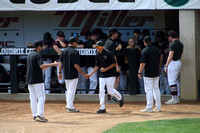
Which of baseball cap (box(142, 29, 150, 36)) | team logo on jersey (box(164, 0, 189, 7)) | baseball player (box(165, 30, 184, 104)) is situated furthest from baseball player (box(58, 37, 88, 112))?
baseball cap (box(142, 29, 150, 36))

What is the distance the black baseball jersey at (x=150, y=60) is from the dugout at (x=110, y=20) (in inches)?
81.9

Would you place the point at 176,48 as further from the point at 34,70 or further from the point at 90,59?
the point at 34,70

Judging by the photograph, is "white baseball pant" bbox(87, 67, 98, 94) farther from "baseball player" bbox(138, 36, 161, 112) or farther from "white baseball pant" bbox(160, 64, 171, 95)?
"baseball player" bbox(138, 36, 161, 112)

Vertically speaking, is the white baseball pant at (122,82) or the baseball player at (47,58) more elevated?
the baseball player at (47,58)

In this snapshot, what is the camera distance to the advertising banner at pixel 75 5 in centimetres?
1126

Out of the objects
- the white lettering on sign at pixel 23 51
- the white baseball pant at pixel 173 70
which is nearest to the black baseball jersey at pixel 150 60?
the white baseball pant at pixel 173 70

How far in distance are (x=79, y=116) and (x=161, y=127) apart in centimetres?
244

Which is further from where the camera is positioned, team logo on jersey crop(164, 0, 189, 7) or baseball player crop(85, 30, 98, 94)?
baseball player crop(85, 30, 98, 94)

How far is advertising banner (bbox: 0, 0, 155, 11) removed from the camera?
11.3m

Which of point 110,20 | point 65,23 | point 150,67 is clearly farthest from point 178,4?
point 65,23

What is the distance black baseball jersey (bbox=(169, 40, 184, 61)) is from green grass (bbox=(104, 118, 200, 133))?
2.85m

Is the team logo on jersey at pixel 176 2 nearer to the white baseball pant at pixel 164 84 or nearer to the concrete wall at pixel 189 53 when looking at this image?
the concrete wall at pixel 189 53

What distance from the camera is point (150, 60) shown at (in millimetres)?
9359

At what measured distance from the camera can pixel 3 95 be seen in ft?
39.4
